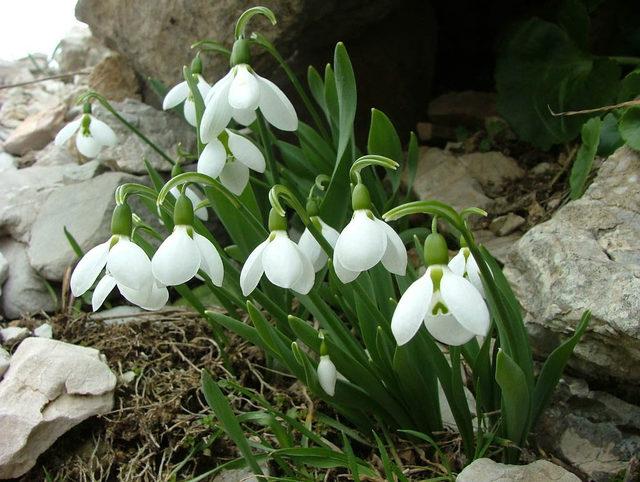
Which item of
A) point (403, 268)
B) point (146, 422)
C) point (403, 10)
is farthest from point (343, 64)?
point (403, 10)

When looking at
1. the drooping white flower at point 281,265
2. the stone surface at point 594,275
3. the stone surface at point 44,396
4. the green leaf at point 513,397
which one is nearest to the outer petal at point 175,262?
the drooping white flower at point 281,265

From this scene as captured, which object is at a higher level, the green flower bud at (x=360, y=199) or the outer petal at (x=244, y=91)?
the outer petal at (x=244, y=91)

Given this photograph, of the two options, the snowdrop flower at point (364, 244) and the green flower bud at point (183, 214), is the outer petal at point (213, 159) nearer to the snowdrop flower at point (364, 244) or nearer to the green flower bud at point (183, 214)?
the green flower bud at point (183, 214)

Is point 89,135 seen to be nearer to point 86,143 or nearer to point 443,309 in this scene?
point 86,143

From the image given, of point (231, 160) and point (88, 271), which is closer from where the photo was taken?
point (88, 271)

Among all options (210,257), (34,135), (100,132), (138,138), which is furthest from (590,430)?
(34,135)

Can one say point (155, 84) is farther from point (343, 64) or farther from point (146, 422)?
point (146, 422)

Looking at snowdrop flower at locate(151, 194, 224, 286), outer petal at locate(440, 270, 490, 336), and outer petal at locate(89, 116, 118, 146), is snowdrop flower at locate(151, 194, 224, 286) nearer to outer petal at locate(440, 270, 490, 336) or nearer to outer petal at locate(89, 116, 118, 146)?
outer petal at locate(440, 270, 490, 336)

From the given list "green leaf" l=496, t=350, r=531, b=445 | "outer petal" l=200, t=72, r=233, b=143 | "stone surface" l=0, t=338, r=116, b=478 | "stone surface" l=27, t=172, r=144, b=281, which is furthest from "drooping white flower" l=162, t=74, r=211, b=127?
"green leaf" l=496, t=350, r=531, b=445
